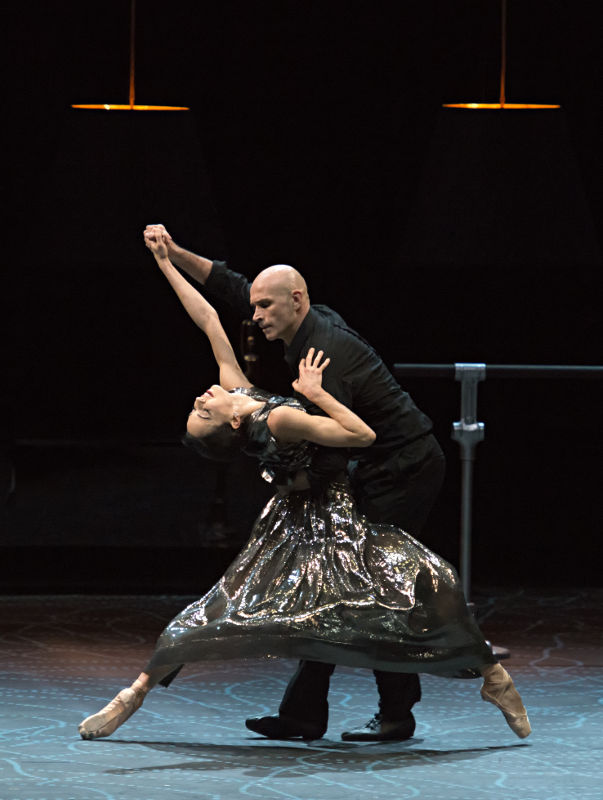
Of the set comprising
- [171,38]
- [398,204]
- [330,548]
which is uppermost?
[171,38]

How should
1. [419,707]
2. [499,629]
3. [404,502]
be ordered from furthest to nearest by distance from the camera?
1. [499,629]
2. [419,707]
3. [404,502]

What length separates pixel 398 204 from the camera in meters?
7.14

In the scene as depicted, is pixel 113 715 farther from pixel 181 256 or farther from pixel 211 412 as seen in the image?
pixel 181 256

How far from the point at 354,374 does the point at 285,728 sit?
901mm

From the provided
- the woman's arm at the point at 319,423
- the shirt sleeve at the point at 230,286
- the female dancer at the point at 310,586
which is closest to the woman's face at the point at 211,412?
the female dancer at the point at 310,586

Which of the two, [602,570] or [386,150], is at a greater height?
[386,150]

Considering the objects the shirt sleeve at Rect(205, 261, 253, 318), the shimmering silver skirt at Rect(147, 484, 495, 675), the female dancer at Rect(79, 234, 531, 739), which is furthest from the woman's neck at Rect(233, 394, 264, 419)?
the shirt sleeve at Rect(205, 261, 253, 318)

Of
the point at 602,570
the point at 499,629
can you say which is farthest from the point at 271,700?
the point at 602,570

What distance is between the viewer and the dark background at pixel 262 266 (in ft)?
22.9

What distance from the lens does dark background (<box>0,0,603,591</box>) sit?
697 centimetres

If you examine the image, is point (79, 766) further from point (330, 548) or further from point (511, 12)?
point (511, 12)

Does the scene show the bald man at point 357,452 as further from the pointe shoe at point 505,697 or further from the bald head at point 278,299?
the pointe shoe at point 505,697

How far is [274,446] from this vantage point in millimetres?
4277

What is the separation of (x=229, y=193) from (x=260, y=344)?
2.00 ft
